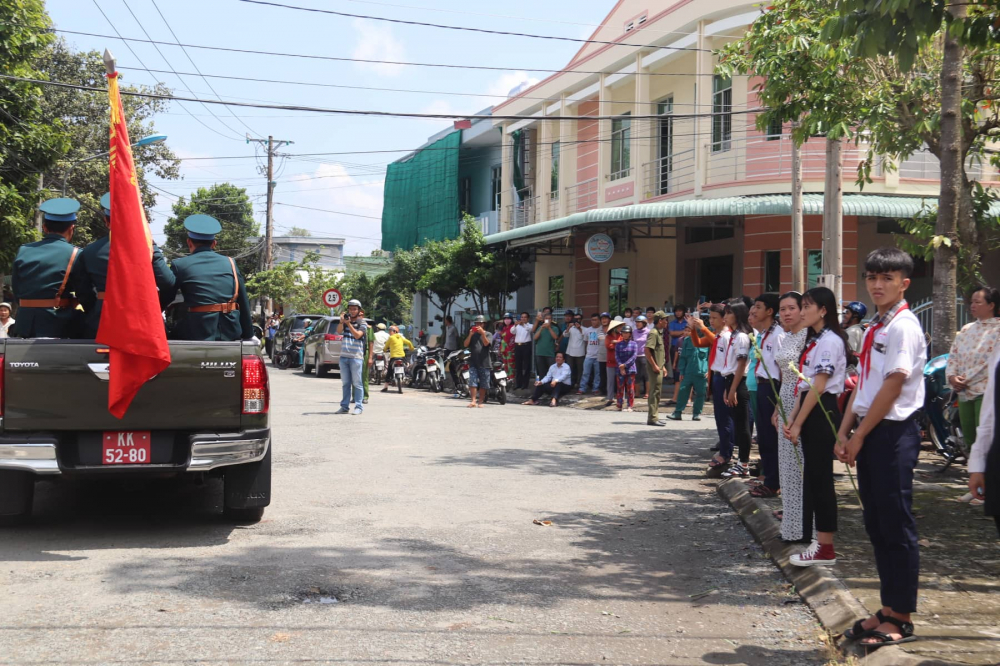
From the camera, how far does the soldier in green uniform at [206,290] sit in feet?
23.8

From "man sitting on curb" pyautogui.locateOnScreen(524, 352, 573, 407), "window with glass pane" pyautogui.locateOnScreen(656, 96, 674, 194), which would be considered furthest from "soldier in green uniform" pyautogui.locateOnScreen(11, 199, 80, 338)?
"window with glass pane" pyautogui.locateOnScreen(656, 96, 674, 194)

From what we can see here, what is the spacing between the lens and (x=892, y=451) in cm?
432

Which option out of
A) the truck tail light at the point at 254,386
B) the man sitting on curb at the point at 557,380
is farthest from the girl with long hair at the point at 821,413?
the man sitting on curb at the point at 557,380

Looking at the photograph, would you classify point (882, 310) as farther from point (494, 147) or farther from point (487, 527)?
point (494, 147)

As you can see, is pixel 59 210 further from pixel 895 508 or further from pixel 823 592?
pixel 895 508

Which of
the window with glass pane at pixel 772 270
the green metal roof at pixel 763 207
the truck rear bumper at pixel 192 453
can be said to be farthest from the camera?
the window with glass pane at pixel 772 270

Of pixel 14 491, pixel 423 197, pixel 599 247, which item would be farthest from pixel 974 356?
pixel 423 197

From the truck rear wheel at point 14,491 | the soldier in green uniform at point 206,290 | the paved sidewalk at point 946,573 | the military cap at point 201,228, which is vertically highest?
the military cap at point 201,228

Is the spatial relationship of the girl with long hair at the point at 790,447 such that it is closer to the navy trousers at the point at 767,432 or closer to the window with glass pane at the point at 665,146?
the navy trousers at the point at 767,432

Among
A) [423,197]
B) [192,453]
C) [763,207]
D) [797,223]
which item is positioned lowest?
[192,453]

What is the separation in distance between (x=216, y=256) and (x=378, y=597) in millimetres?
3371

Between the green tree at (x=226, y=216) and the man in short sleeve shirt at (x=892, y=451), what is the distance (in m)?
53.6

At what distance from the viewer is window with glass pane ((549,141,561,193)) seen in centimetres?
3044

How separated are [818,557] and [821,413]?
87 cm
